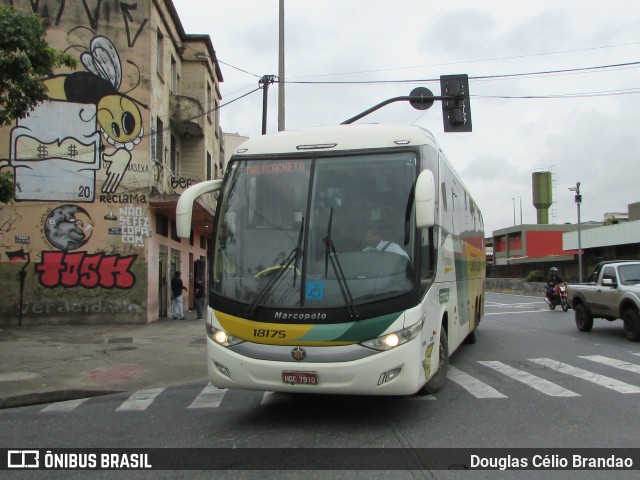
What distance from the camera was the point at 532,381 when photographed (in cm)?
868

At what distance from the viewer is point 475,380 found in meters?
8.79

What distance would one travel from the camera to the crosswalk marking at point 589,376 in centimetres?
803

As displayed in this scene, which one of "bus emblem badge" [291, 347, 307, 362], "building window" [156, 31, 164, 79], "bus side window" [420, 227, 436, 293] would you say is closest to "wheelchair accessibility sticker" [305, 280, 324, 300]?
"bus emblem badge" [291, 347, 307, 362]

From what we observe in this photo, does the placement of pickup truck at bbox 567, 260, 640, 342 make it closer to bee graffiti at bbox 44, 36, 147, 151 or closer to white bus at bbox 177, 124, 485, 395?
white bus at bbox 177, 124, 485, 395

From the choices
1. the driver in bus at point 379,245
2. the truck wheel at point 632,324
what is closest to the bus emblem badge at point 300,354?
the driver in bus at point 379,245

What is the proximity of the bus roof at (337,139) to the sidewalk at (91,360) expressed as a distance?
4.44 m

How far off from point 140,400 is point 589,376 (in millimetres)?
6601

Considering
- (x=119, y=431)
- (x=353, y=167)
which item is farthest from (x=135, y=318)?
(x=353, y=167)

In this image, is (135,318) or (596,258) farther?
(596,258)

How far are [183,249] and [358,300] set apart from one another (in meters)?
19.1

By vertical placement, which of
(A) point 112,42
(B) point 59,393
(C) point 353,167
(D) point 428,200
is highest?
(A) point 112,42

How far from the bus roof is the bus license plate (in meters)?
2.49

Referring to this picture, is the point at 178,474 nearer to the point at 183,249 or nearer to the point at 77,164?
the point at 77,164

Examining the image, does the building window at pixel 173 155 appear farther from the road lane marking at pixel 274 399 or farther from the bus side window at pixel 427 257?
the bus side window at pixel 427 257
